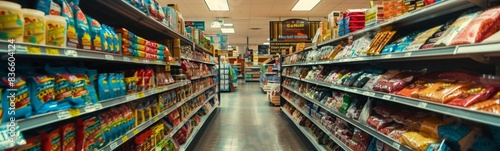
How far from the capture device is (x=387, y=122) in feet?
6.94

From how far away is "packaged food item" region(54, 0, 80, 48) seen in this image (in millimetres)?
1305

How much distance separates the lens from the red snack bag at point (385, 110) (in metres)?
2.17

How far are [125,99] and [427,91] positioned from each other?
74.2 inches

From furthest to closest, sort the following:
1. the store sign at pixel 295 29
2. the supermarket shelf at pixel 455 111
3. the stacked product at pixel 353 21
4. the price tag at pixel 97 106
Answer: the store sign at pixel 295 29 → the stacked product at pixel 353 21 → the price tag at pixel 97 106 → the supermarket shelf at pixel 455 111

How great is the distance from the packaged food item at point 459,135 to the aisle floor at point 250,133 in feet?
8.95

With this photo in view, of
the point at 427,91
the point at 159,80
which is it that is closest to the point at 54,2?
the point at 159,80

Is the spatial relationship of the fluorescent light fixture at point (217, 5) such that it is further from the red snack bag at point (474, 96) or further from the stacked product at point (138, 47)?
the red snack bag at point (474, 96)

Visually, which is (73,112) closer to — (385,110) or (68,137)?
(68,137)

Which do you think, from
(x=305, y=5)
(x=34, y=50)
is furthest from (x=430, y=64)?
(x=305, y=5)

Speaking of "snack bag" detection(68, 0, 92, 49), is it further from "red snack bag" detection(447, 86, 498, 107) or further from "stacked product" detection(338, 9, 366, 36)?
"stacked product" detection(338, 9, 366, 36)

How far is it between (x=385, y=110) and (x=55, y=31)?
2.20m

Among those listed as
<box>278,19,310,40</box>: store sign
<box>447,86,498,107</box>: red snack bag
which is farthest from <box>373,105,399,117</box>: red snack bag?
<box>278,19,310,40</box>: store sign

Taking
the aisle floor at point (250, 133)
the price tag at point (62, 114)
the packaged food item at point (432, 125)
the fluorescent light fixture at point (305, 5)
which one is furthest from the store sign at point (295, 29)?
the price tag at point (62, 114)

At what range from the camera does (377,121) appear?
2.18 meters
